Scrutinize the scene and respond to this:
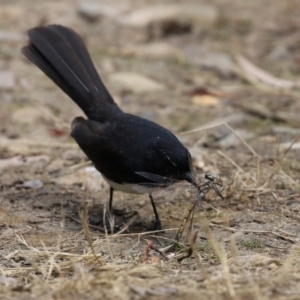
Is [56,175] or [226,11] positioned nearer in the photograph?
[56,175]

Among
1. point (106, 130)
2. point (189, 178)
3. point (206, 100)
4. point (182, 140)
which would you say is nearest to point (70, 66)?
point (106, 130)

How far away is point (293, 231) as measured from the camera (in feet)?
15.0

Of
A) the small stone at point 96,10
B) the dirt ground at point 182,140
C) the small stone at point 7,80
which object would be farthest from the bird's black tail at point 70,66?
the small stone at point 96,10

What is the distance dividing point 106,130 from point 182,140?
1.79m

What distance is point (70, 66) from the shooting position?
561 centimetres

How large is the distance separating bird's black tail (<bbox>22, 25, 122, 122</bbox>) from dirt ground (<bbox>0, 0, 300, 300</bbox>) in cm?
63

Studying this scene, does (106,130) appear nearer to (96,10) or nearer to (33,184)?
(33,184)

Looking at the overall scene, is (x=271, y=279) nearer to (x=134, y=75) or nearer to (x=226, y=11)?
(x=134, y=75)

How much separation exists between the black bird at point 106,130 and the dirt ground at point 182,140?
20cm

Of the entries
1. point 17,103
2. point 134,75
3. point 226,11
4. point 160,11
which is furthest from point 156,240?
point 226,11

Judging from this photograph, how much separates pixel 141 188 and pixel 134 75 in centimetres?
402

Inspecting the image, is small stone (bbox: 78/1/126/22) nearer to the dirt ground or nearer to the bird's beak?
the dirt ground

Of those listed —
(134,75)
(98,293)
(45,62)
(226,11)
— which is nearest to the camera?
(98,293)

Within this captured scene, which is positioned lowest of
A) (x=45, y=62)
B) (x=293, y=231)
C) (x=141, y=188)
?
(x=293, y=231)
